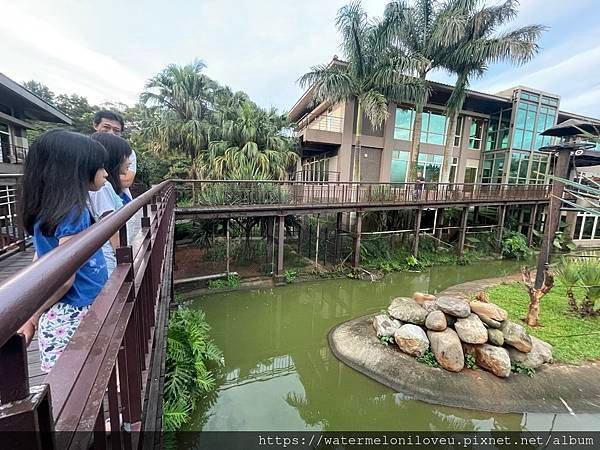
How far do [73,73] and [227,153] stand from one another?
28299 mm

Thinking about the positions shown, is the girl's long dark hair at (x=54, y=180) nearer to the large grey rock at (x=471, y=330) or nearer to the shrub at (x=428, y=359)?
the shrub at (x=428, y=359)

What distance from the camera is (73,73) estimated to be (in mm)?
Result: 28219

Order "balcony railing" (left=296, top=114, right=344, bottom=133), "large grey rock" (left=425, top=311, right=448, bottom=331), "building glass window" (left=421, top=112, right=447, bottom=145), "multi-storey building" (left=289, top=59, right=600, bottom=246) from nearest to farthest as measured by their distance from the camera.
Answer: "large grey rock" (left=425, top=311, right=448, bottom=331)
"balcony railing" (left=296, top=114, right=344, bottom=133)
"multi-storey building" (left=289, top=59, right=600, bottom=246)
"building glass window" (left=421, top=112, right=447, bottom=145)

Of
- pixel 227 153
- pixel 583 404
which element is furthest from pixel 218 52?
pixel 583 404

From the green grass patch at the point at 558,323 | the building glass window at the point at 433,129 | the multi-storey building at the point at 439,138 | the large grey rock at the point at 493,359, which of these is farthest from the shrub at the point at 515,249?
the large grey rock at the point at 493,359

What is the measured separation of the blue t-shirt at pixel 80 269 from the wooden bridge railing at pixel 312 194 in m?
6.38

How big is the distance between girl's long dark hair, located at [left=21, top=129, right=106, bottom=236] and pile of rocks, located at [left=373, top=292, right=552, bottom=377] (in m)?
5.53

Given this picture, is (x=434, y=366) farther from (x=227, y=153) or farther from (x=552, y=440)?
(x=227, y=153)

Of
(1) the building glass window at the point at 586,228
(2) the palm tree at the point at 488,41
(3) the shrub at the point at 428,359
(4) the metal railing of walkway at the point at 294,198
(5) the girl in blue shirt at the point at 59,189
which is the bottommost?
(3) the shrub at the point at 428,359

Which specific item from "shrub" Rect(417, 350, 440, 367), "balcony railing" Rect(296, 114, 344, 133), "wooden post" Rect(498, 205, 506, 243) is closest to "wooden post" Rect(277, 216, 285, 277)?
"shrub" Rect(417, 350, 440, 367)

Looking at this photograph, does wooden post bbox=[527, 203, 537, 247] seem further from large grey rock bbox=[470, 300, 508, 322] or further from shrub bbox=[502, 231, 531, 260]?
large grey rock bbox=[470, 300, 508, 322]

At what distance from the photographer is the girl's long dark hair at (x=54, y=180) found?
3.56ft

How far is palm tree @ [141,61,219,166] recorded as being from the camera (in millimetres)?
12945

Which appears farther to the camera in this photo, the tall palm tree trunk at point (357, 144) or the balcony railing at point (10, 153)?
the tall palm tree trunk at point (357, 144)
